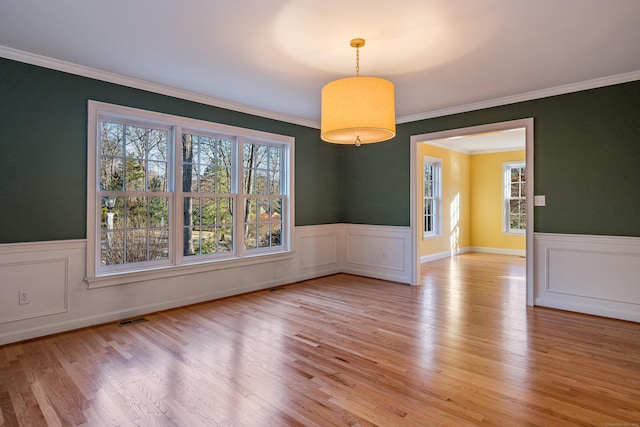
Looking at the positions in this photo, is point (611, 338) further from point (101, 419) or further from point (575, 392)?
point (101, 419)

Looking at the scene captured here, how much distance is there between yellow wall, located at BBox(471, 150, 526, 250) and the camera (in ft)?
27.6

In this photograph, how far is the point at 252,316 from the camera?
3.73 metres

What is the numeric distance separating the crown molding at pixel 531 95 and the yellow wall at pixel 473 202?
9.50 feet

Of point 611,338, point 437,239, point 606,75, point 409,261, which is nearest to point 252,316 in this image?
point 409,261

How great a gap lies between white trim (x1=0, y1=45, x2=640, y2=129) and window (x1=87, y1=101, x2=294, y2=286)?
0.28m

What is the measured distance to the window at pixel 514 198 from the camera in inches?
327

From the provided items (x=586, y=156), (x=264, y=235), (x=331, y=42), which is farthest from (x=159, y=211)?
(x=586, y=156)

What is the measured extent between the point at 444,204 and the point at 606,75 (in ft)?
15.1

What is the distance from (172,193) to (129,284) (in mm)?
1087

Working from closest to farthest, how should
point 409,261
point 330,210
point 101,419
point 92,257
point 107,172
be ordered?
point 101,419 < point 92,257 < point 107,172 < point 409,261 < point 330,210

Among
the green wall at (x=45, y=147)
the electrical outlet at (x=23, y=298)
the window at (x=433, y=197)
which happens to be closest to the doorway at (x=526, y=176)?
the window at (x=433, y=197)

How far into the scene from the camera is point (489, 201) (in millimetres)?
8711

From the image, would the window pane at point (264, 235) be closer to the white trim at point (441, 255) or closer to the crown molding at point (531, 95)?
the crown molding at point (531, 95)

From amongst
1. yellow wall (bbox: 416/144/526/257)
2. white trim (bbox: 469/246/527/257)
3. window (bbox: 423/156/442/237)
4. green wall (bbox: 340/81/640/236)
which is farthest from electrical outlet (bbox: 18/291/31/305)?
white trim (bbox: 469/246/527/257)
